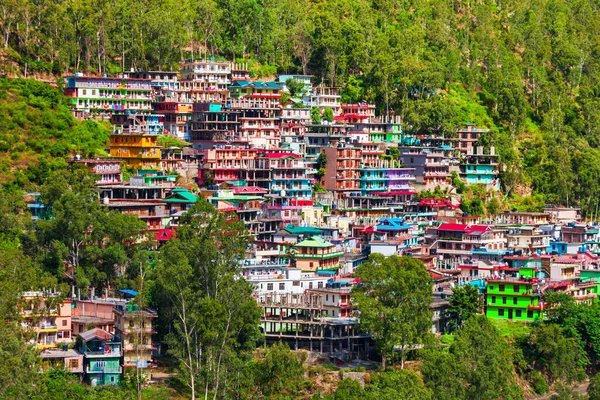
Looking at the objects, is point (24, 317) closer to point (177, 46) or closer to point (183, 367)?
point (183, 367)

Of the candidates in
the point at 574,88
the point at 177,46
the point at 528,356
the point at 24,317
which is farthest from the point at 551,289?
the point at 574,88

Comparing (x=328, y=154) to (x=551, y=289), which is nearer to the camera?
(x=551, y=289)

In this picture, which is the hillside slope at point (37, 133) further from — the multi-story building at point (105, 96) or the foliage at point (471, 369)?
the foliage at point (471, 369)

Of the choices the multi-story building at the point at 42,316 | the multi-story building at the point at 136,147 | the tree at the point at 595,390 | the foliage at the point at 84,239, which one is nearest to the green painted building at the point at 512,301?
the tree at the point at 595,390

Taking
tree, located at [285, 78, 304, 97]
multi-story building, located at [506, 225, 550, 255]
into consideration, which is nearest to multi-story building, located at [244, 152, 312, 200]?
multi-story building, located at [506, 225, 550, 255]

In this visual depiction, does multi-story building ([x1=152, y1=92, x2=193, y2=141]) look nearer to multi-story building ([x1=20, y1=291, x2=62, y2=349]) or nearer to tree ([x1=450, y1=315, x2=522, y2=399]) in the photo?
multi-story building ([x1=20, y1=291, x2=62, y2=349])

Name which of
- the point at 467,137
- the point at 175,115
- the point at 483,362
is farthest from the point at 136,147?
the point at 483,362
